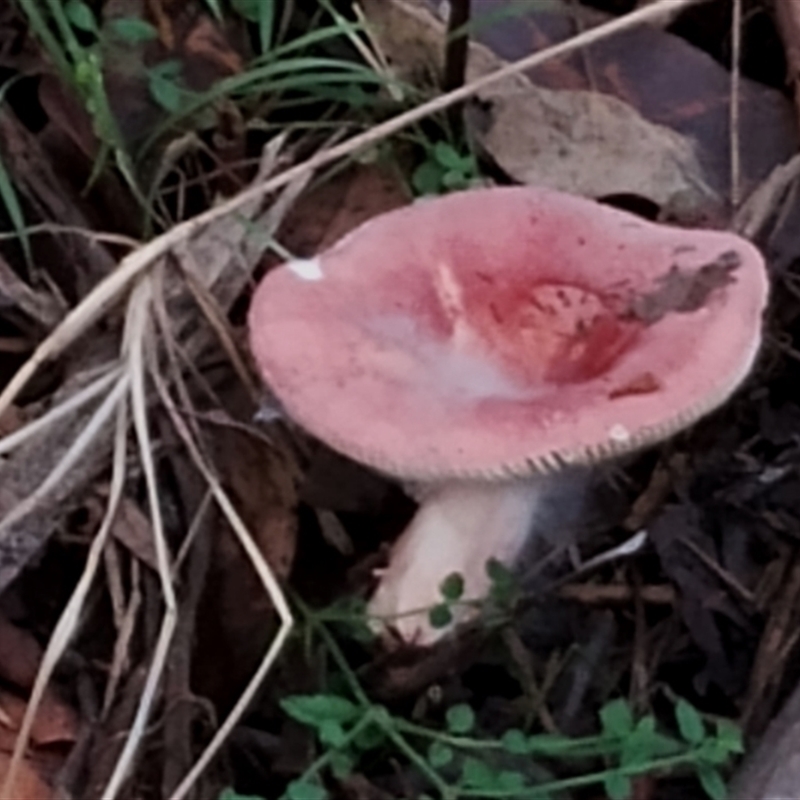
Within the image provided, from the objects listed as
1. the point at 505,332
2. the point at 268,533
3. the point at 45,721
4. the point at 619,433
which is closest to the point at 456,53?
the point at 505,332

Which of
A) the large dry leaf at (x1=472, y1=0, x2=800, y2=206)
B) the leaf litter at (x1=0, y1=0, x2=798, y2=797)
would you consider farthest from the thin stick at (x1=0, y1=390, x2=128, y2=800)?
the large dry leaf at (x1=472, y1=0, x2=800, y2=206)

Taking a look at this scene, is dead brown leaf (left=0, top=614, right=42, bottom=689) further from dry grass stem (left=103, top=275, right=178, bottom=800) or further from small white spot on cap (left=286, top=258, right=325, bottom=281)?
small white spot on cap (left=286, top=258, right=325, bottom=281)

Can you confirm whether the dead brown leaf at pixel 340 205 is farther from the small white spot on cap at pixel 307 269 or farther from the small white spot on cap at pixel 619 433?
the small white spot on cap at pixel 619 433

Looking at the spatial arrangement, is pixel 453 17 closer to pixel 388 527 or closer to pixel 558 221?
pixel 558 221

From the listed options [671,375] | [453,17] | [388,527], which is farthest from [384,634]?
[453,17]

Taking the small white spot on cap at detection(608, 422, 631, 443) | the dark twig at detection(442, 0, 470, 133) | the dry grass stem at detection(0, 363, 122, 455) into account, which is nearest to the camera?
the small white spot on cap at detection(608, 422, 631, 443)

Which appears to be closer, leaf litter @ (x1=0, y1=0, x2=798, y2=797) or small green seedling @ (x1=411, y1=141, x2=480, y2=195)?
leaf litter @ (x1=0, y1=0, x2=798, y2=797)

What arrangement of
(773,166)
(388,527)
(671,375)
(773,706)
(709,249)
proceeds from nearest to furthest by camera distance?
(671,375)
(709,249)
(773,706)
(388,527)
(773,166)
